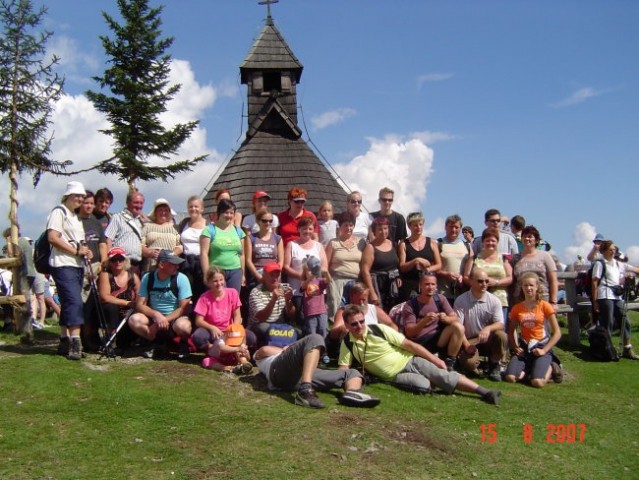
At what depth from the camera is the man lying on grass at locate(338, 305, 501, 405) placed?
7.11m

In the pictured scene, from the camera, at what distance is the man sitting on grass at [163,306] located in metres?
7.75

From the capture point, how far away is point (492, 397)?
705cm

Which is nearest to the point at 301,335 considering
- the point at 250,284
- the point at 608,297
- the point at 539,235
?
the point at 250,284

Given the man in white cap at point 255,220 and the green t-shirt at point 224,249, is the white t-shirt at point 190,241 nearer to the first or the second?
the green t-shirt at point 224,249

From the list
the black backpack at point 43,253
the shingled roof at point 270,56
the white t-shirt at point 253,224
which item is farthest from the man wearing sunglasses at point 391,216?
the shingled roof at point 270,56

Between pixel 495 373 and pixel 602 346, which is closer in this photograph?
pixel 495 373

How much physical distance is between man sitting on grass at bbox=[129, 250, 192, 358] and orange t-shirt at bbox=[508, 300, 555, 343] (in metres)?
4.16

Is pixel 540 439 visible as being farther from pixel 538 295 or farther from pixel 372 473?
pixel 538 295

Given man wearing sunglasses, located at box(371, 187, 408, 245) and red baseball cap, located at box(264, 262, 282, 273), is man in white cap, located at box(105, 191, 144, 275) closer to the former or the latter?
red baseball cap, located at box(264, 262, 282, 273)

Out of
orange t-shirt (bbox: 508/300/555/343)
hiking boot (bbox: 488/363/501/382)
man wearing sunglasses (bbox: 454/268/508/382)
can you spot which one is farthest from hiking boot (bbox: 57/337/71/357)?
orange t-shirt (bbox: 508/300/555/343)

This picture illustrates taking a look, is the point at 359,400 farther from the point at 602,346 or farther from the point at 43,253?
the point at 602,346

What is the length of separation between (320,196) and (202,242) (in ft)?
41.1

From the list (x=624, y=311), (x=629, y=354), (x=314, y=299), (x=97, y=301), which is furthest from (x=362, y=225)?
(x=629, y=354)

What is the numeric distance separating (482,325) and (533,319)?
28.3 inches
